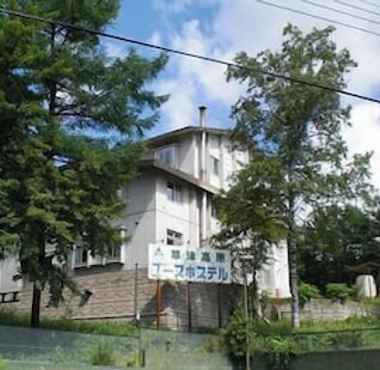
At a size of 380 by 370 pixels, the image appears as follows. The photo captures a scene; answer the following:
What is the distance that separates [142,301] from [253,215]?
5.18 meters

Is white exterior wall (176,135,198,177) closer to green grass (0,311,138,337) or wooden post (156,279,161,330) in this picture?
wooden post (156,279,161,330)

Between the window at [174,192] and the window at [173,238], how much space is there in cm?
135

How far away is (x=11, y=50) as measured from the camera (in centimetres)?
1805

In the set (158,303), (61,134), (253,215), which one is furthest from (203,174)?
(61,134)

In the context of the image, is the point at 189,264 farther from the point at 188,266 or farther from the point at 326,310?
the point at 326,310

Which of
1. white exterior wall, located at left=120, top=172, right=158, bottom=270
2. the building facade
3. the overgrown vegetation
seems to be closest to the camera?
the overgrown vegetation

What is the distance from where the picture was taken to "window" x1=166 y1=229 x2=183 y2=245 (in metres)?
27.6

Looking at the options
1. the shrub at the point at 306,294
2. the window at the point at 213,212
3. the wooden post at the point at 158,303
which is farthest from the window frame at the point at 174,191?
the shrub at the point at 306,294

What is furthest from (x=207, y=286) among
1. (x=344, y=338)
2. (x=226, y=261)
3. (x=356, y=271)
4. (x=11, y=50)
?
(x=356, y=271)

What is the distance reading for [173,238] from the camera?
2794 centimetres

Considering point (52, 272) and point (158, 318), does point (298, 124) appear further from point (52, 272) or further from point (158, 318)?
point (52, 272)

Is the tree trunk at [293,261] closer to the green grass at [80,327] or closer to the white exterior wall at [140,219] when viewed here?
the white exterior wall at [140,219]

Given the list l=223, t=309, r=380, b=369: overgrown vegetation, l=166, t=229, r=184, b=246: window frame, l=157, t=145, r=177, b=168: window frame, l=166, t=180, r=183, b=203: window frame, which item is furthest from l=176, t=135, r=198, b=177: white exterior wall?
l=223, t=309, r=380, b=369: overgrown vegetation

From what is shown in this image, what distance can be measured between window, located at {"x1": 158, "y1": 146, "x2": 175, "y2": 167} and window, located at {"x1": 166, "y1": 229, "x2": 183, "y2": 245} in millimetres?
5159
